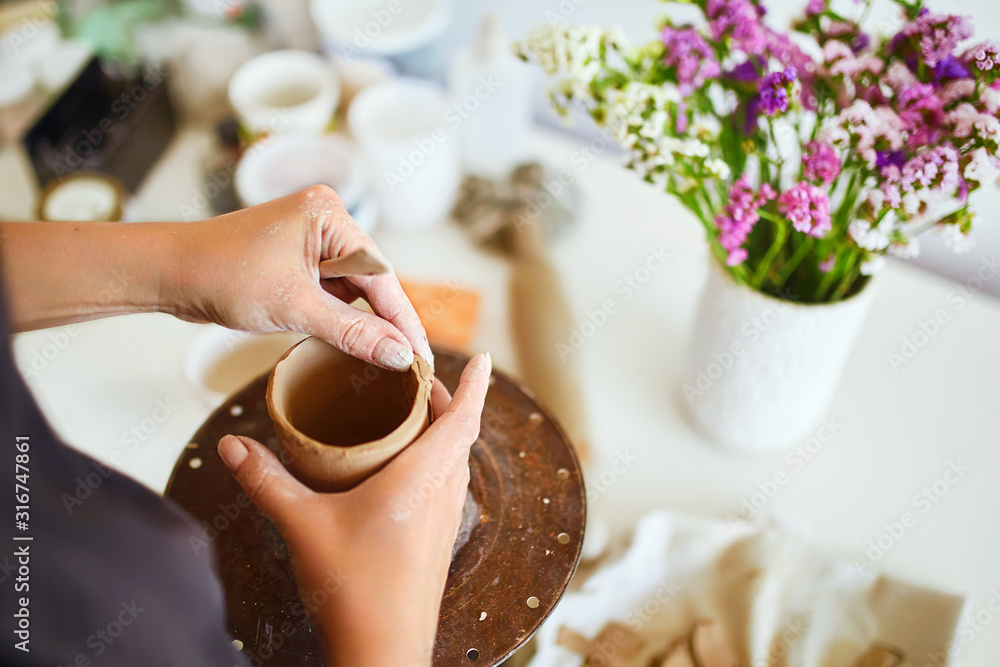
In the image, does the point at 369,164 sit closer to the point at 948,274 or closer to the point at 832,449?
the point at 832,449

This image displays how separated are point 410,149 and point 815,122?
0.61 meters

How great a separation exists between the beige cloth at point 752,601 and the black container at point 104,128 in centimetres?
105

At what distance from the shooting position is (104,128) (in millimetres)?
1220

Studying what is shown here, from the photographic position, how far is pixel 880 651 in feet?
2.37

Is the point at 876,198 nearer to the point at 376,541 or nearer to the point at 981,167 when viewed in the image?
the point at 981,167

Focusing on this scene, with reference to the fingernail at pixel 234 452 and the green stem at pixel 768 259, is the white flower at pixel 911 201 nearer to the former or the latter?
the green stem at pixel 768 259

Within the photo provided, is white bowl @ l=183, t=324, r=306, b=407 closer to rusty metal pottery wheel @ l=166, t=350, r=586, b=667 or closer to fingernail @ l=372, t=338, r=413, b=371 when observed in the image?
rusty metal pottery wheel @ l=166, t=350, r=586, b=667

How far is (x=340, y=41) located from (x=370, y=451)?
93 cm

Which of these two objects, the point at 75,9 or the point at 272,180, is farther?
the point at 75,9

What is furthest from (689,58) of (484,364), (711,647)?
(711,647)

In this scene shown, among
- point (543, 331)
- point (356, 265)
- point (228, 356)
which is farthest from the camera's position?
point (543, 331)

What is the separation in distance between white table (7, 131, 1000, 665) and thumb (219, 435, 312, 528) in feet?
1.51

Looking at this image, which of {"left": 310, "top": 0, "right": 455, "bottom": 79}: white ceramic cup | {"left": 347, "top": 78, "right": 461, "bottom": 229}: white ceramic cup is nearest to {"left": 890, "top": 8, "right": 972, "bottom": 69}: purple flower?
{"left": 347, "top": 78, "right": 461, "bottom": 229}: white ceramic cup

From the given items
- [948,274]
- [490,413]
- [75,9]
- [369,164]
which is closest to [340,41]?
[369,164]
